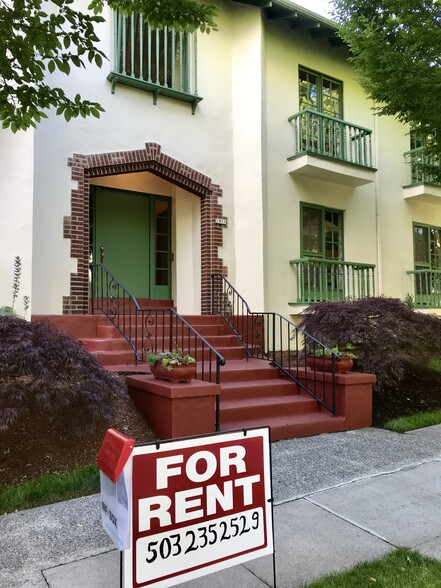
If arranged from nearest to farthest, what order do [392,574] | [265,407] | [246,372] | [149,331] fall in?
1. [392,574]
2. [265,407]
3. [246,372]
4. [149,331]

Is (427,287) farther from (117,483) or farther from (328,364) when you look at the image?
(117,483)

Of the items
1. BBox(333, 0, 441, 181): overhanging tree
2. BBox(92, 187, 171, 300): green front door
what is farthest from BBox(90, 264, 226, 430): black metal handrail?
BBox(333, 0, 441, 181): overhanging tree

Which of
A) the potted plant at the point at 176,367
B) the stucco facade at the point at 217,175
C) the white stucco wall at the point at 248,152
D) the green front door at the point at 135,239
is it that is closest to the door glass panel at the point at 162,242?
the green front door at the point at 135,239

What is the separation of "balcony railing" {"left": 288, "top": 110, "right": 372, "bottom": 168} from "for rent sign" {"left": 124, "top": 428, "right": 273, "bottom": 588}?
8.32 m

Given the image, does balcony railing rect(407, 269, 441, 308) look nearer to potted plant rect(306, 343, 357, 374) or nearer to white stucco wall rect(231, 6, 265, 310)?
white stucco wall rect(231, 6, 265, 310)

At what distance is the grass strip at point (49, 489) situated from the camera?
363cm

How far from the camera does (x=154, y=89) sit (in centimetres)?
886

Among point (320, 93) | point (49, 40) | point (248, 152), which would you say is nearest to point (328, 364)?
point (49, 40)

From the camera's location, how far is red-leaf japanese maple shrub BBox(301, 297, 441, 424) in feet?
21.8

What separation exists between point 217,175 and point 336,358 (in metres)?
4.99

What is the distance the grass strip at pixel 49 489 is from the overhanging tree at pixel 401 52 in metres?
6.48

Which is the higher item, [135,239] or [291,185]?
[291,185]

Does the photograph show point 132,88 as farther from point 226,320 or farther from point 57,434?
point 57,434

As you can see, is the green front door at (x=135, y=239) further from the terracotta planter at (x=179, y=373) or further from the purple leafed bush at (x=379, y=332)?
the terracotta planter at (x=179, y=373)
